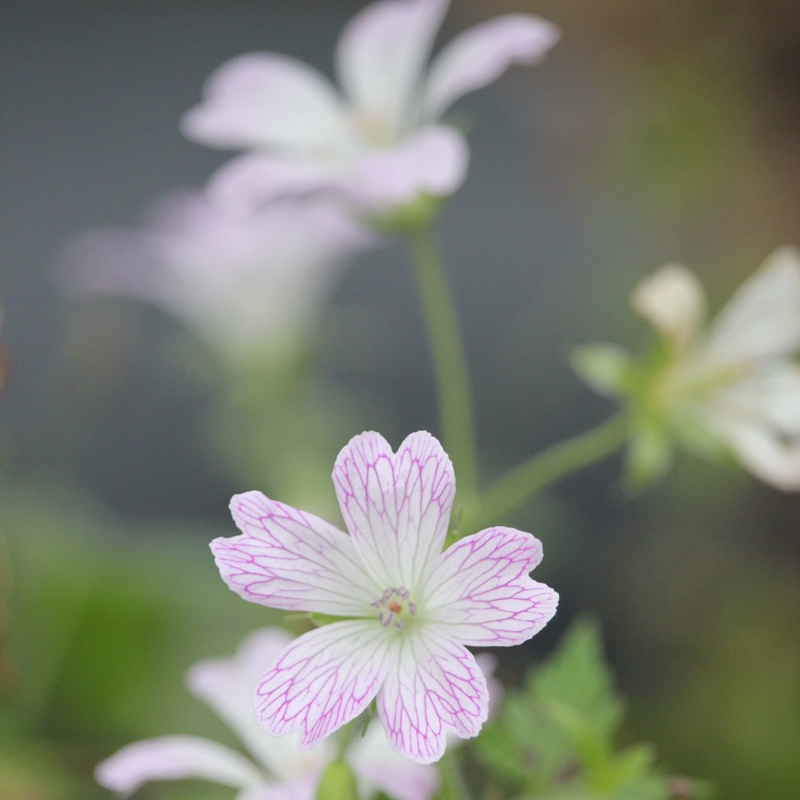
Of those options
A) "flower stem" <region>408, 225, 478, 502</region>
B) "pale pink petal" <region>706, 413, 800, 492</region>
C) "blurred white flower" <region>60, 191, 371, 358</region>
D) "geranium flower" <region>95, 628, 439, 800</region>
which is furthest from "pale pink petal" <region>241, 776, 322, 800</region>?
"blurred white flower" <region>60, 191, 371, 358</region>

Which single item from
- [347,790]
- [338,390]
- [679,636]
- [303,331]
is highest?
[338,390]

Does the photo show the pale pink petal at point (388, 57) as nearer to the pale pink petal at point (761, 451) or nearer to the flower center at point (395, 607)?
the pale pink petal at point (761, 451)

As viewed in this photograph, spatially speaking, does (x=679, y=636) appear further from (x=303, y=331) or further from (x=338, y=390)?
(x=338, y=390)

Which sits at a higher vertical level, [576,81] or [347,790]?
[576,81]

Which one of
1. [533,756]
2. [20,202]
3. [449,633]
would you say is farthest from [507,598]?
Result: [20,202]

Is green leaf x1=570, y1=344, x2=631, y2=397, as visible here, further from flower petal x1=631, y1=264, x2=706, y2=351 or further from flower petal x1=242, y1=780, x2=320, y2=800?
flower petal x1=242, y1=780, x2=320, y2=800

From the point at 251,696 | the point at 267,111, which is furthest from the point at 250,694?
the point at 267,111
